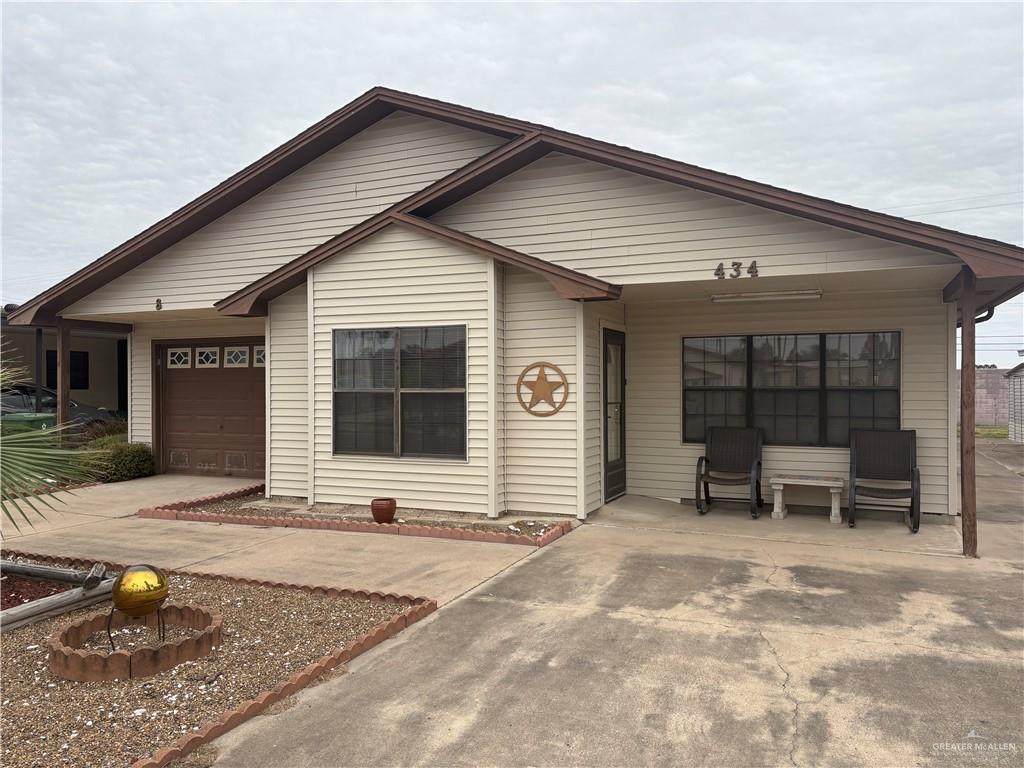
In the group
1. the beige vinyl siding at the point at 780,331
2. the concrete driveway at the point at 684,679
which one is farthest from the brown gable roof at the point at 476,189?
the concrete driveway at the point at 684,679

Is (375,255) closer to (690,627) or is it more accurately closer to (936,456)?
(690,627)

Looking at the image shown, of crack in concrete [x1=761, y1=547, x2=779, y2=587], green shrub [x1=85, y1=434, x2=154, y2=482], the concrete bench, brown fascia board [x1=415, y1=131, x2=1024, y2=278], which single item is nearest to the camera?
crack in concrete [x1=761, y1=547, x2=779, y2=587]

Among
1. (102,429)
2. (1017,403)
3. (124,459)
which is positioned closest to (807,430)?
(124,459)

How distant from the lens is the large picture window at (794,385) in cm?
833

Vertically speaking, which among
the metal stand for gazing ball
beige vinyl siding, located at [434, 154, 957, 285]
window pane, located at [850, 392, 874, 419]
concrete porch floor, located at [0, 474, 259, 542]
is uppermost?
beige vinyl siding, located at [434, 154, 957, 285]

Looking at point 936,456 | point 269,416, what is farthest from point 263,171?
point 936,456

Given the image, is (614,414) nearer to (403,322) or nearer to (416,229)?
(403,322)

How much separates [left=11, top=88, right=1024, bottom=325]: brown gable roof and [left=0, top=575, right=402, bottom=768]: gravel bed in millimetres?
5027

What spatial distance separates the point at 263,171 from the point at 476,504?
5.87 metres

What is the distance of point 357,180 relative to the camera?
32.9 ft

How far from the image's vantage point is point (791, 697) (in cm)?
351

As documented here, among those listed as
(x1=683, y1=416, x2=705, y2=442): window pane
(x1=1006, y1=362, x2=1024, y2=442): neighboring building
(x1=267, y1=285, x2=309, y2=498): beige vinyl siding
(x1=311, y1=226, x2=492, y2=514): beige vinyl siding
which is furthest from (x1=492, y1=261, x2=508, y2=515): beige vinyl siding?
(x1=1006, y1=362, x2=1024, y2=442): neighboring building

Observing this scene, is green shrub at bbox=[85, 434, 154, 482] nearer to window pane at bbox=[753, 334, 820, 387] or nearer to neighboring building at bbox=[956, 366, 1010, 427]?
window pane at bbox=[753, 334, 820, 387]

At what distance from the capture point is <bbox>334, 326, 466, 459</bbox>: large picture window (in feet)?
26.5
